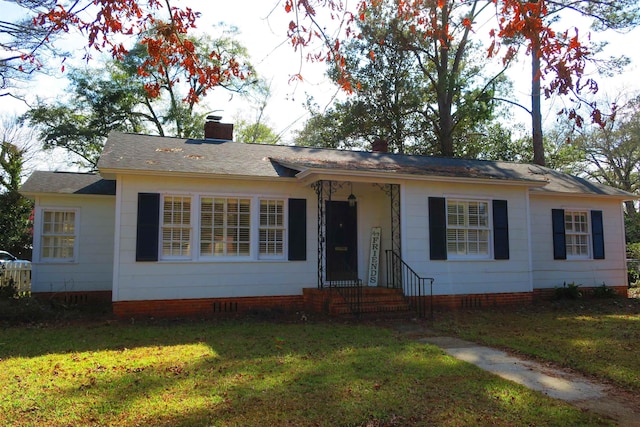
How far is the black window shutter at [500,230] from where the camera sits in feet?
38.2

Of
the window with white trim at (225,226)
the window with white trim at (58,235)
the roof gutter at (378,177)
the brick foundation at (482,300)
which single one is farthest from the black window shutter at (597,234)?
the window with white trim at (58,235)

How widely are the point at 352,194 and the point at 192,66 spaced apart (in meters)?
6.13

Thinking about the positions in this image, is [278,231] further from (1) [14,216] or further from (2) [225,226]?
(1) [14,216]

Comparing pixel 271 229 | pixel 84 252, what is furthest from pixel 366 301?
pixel 84 252

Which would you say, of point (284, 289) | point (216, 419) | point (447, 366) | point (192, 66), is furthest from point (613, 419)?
point (284, 289)

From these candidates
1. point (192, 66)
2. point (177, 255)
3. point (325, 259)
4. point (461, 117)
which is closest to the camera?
point (192, 66)

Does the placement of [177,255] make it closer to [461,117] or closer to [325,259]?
[325,259]

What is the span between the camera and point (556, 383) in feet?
17.5

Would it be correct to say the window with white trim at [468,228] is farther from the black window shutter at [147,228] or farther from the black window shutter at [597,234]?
the black window shutter at [147,228]

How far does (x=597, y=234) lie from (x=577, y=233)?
0.75 meters

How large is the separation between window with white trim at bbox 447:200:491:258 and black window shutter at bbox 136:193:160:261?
6.89 m

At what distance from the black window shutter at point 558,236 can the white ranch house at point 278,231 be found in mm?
41

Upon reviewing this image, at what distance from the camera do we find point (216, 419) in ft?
13.4

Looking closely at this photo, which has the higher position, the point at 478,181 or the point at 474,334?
the point at 478,181
